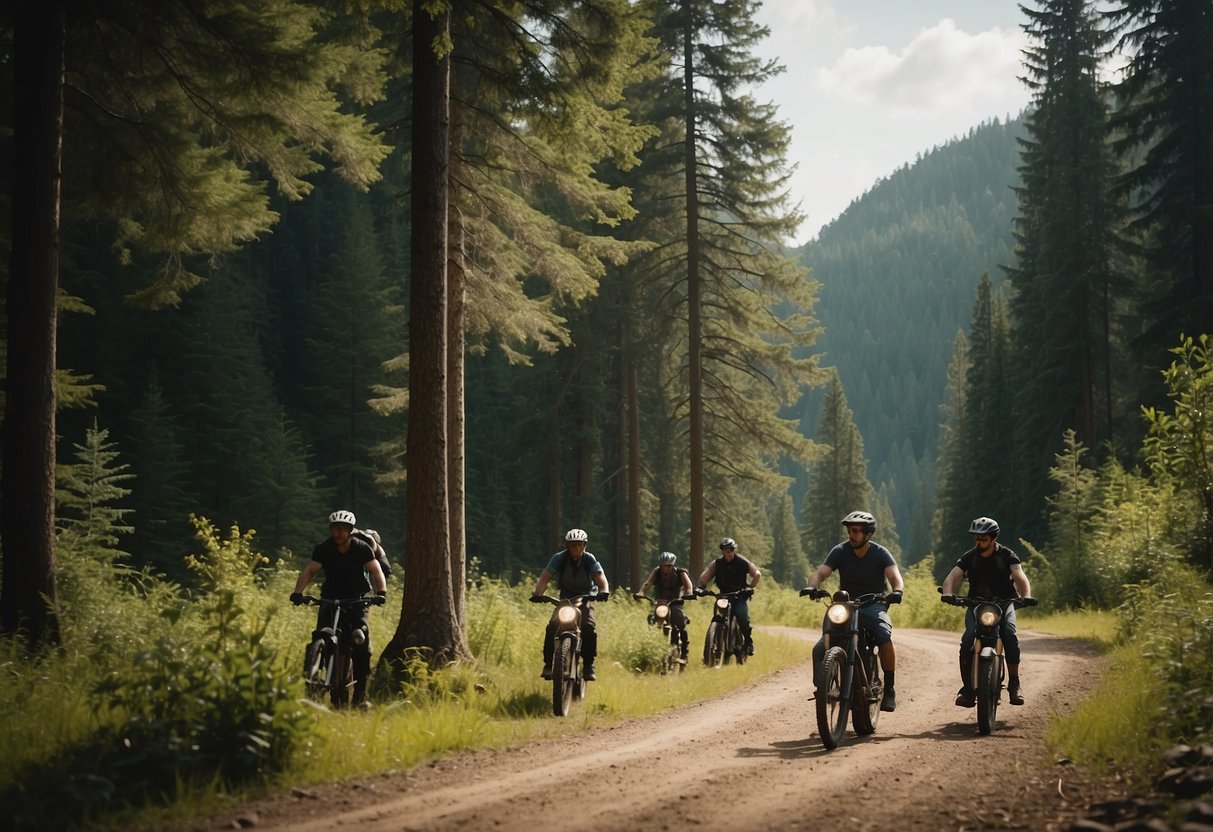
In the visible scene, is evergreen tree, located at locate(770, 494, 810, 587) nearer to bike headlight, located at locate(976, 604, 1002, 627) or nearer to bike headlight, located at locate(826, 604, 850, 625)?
bike headlight, located at locate(976, 604, 1002, 627)

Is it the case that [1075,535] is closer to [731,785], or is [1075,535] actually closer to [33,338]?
[731,785]

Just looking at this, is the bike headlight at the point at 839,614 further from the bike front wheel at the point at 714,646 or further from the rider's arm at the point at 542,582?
the bike front wheel at the point at 714,646

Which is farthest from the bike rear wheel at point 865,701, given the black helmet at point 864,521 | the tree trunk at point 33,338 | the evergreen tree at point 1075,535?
the evergreen tree at point 1075,535

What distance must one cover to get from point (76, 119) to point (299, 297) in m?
48.7

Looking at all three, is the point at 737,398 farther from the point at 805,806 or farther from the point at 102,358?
the point at 102,358

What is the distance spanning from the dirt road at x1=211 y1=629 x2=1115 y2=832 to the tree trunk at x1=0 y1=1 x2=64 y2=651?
19.3ft

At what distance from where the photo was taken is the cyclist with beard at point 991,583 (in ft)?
31.8

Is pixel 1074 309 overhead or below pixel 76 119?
overhead

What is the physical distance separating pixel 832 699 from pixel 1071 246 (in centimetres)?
3334

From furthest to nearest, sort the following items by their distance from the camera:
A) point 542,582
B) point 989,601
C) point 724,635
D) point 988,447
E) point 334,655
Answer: point 988,447 → point 724,635 → point 542,582 → point 989,601 → point 334,655

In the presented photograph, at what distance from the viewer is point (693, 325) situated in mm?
25156

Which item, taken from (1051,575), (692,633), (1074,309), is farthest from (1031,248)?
(692,633)

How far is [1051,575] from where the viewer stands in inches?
1039

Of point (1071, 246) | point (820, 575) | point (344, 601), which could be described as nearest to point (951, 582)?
point (820, 575)
